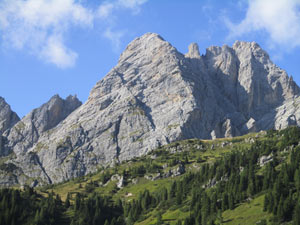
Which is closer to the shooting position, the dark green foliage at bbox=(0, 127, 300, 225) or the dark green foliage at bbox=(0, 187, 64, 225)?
the dark green foliage at bbox=(0, 127, 300, 225)

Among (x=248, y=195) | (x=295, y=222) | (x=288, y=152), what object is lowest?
(x=295, y=222)

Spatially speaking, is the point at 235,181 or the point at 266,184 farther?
the point at 235,181

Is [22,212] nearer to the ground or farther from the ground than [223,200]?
farther from the ground

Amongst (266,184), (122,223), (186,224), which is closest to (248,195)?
(266,184)

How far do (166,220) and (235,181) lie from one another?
35998mm

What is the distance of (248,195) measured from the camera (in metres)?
160

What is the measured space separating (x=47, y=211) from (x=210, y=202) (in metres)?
83.8

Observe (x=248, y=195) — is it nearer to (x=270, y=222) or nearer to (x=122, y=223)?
(x=270, y=222)

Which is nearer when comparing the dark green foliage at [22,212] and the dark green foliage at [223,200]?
the dark green foliage at [223,200]

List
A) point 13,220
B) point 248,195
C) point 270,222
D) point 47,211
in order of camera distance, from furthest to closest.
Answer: point 47,211
point 13,220
point 248,195
point 270,222

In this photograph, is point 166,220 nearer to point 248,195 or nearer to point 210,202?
point 210,202

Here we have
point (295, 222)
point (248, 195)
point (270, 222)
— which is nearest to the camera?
point (295, 222)

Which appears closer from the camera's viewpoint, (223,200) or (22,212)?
(223,200)

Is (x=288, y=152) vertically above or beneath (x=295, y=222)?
above
